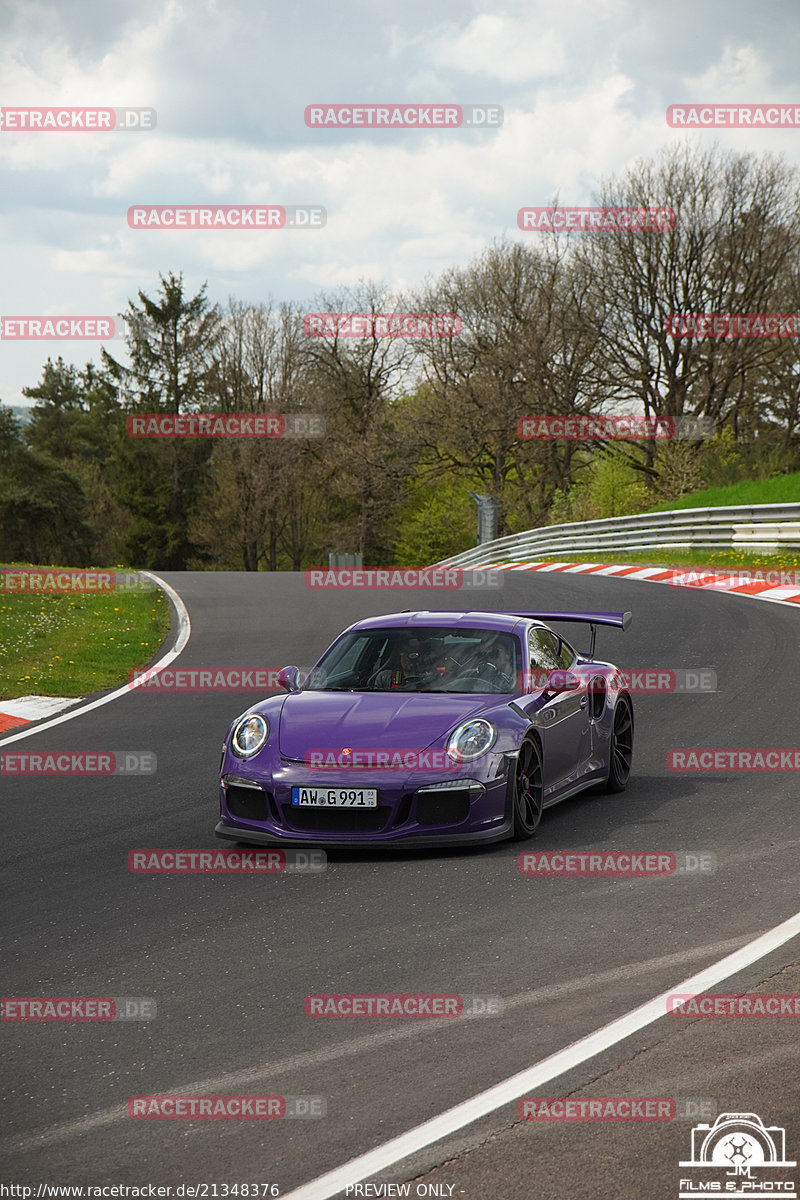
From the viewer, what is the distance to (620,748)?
30.1ft

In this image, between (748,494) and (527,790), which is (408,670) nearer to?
(527,790)

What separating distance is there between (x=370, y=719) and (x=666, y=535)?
2398cm

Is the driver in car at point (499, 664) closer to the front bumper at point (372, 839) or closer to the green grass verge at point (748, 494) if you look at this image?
the front bumper at point (372, 839)

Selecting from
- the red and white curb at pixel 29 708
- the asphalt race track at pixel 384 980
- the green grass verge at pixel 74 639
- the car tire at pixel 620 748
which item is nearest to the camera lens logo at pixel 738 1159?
the asphalt race track at pixel 384 980

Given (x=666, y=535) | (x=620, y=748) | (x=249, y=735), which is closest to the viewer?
(x=249, y=735)

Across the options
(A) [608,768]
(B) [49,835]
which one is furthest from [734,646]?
(B) [49,835]

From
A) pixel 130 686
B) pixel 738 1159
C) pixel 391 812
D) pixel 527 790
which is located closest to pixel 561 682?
pixel 527 790

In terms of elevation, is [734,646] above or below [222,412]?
below

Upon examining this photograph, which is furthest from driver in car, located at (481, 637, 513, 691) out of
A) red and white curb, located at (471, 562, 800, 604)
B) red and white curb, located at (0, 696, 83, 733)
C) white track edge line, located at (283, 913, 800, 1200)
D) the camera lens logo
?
red and white curb, located at (471, 562, 800, 604)

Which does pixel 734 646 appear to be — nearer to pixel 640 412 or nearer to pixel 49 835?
pixel 49 835

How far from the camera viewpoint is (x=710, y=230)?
42531mm

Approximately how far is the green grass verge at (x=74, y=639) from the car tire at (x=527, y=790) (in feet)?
25.4

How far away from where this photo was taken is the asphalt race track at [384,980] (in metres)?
3.67

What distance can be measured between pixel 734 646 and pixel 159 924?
10.2 m
